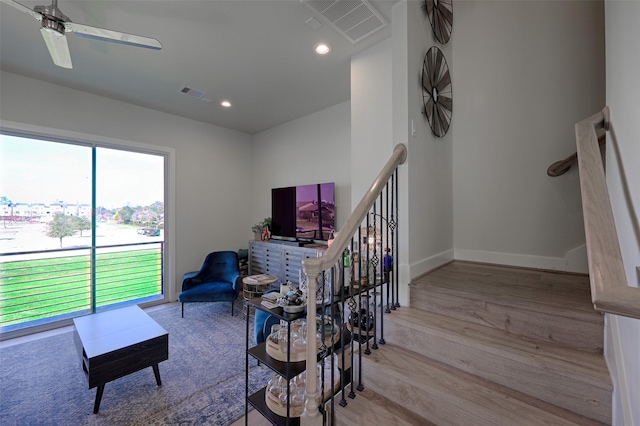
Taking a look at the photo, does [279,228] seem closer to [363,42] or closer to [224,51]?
[224,51]

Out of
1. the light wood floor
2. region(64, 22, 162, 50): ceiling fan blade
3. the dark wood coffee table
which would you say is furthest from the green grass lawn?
the light wood floor

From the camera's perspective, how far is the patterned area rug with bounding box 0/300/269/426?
79.4 inches

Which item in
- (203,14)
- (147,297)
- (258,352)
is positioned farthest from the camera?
(147,297)

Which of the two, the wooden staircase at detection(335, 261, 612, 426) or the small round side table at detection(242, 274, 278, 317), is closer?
the wooden staircase at detection(335, 261, 612, 426)

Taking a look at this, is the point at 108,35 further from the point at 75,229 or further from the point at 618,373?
the point at 618,373

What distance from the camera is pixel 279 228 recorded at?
15.5ft

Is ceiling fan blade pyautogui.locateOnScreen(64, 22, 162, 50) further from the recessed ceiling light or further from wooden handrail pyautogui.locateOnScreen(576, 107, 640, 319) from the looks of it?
wooden handrail pyautogui.locateOnScreen(576, 107, 640, 319)

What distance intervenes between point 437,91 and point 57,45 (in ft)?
9.93

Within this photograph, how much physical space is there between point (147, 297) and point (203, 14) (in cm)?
412

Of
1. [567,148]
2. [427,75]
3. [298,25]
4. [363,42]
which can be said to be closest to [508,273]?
[567,148]

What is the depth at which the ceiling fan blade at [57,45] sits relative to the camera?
6.11 feet

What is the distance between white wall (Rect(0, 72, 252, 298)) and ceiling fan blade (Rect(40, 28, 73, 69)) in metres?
1.86

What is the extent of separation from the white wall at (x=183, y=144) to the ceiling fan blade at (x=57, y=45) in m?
1.86

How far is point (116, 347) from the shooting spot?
2.14 m
